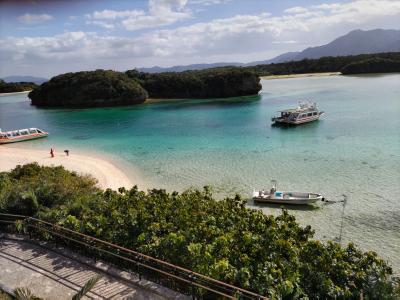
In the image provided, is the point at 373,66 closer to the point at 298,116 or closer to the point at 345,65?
the point at 345,65

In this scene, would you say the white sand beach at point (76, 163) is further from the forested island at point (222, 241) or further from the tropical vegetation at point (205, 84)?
the tropical vegetation at point (205, 84)

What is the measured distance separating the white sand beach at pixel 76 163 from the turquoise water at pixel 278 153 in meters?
1.86

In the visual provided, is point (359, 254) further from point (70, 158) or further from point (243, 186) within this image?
point (70, 158)

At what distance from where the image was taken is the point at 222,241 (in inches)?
500

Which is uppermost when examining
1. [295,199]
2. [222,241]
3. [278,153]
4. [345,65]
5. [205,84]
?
[345,65]

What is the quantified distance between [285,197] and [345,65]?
524ft

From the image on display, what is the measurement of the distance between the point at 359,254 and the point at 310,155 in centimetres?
2444

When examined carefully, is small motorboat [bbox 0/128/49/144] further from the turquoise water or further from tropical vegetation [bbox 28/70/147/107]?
tropical vegetation [bbox 28/70/147/107]

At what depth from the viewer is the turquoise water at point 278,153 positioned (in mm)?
22172

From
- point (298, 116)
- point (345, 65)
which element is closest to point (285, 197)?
point (298, 116)

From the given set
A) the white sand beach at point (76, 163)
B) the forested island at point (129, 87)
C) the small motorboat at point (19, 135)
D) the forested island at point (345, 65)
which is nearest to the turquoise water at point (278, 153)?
the white sand beach at point (76, 163)

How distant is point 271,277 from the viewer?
10656mm

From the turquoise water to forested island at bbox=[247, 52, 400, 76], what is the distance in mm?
70128

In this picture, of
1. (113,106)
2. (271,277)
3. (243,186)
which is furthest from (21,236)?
(113,106)
